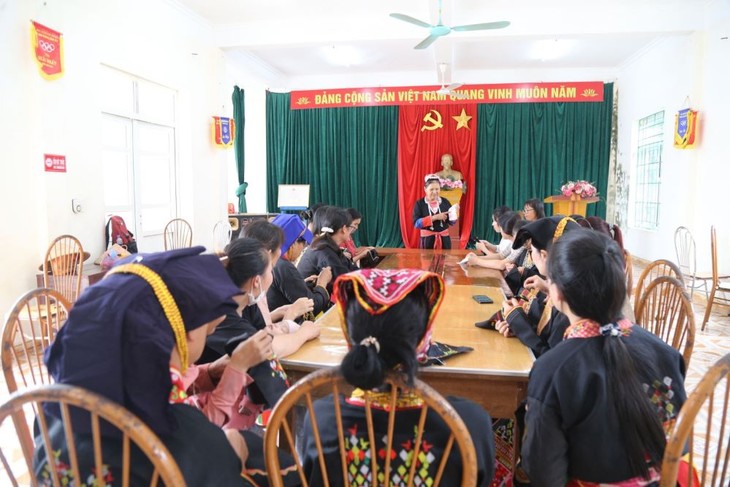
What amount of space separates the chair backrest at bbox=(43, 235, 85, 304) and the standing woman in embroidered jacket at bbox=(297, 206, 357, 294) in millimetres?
1496

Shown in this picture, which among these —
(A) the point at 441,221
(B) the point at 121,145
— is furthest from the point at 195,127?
(A) the point at 441,221

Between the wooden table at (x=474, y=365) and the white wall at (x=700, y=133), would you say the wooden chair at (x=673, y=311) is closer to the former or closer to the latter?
the wooden table at (x=474, y=365)

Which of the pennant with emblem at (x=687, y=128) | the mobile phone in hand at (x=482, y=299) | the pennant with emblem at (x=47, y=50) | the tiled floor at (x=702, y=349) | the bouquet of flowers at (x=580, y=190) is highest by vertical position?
the pennant with emblem at (x=47, y=50)

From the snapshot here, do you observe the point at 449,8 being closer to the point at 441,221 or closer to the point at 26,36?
the point at 441,221

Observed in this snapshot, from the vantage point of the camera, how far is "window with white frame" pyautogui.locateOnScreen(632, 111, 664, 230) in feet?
22.5

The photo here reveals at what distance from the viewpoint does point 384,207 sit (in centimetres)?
911

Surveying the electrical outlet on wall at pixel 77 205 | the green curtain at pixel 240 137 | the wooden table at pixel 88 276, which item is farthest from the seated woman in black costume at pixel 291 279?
the green curtain at pixel 240 137

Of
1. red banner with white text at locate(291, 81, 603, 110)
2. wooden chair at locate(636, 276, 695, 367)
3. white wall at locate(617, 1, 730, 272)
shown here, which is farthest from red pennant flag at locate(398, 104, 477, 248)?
wooden chair at locate(636, 276, 695, 367)

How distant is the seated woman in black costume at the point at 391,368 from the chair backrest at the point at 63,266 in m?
2.80

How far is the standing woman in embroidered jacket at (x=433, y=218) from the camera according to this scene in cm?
527

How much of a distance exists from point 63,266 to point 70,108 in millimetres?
1309

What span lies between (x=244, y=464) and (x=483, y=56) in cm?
759

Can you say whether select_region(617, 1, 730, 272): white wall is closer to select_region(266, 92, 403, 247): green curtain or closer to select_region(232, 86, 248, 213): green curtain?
select_region(266, 92, 403, 247): green curtain

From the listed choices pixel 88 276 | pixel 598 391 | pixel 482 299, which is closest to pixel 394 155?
pixel 88 276
